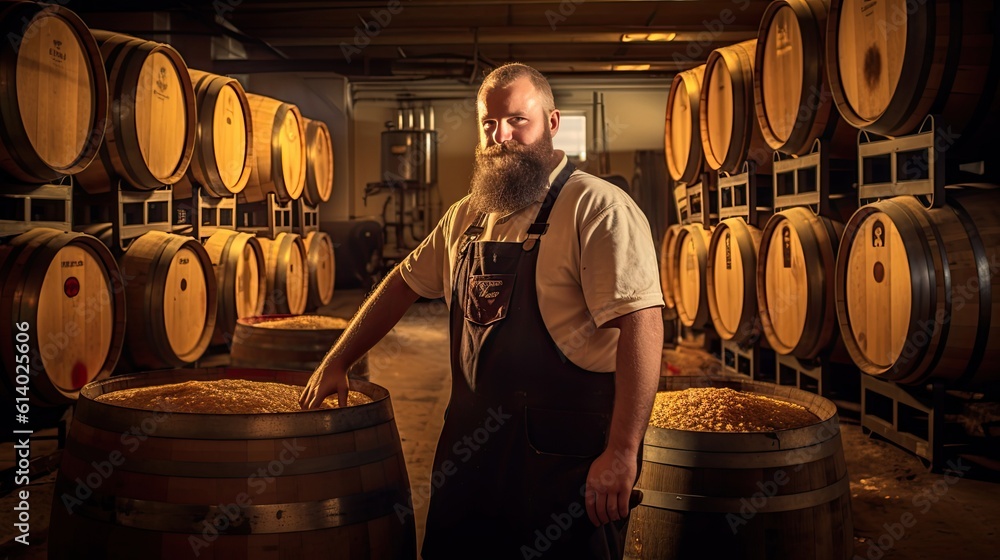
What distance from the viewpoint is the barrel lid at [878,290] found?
4.28m

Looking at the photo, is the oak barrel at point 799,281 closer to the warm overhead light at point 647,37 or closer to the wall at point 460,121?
the warm overhead light at point 647,37

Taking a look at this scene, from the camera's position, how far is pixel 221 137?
6848mm

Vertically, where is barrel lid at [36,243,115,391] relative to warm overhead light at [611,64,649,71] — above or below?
below

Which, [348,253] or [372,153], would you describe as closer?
[348,253]

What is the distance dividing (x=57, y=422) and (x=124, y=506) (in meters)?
3.26

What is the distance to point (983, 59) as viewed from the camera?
4.04 m

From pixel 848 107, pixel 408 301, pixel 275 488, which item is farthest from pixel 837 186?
pixel 275 488

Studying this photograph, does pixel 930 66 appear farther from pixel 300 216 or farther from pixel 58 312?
pixel 300 216

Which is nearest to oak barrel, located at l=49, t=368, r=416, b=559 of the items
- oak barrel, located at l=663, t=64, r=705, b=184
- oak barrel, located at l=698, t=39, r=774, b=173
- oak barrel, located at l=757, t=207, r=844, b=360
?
oak barrel, located at l=757, t=207, r=844, b=360

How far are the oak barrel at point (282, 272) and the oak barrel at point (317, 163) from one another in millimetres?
1263

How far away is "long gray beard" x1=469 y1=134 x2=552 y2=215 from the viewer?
2.14m

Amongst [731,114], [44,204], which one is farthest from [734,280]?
[44,204]

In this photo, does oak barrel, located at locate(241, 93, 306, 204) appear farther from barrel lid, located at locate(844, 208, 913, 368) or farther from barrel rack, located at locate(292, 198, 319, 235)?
barrel lid, located at locate(844, 208, 913, 368)

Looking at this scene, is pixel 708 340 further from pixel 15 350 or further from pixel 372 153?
pixel 372 153
